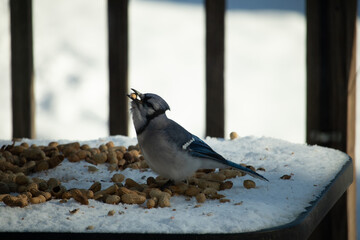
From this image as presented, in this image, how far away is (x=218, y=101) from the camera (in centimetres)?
264

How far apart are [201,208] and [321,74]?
1.34 metres

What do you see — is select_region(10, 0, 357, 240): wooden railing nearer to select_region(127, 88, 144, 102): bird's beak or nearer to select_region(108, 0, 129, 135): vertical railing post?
select_region(108, 0, 129, 135): vertical railing post

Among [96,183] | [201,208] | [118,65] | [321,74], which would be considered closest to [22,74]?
[118,65]

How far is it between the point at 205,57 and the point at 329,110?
23.8 inches

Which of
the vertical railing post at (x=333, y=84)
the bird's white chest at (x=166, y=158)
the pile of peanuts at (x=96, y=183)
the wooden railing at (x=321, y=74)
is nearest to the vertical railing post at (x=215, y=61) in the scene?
the wooden railing at (x=321, y=74)

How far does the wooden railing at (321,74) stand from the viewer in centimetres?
256

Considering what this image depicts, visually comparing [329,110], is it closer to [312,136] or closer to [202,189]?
[312,136]

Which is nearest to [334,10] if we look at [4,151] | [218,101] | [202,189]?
[218,101]

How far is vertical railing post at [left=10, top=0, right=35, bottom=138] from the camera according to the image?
111 inches

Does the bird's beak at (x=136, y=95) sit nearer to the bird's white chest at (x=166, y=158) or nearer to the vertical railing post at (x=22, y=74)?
the bird's white chest at (x=166, y=158)

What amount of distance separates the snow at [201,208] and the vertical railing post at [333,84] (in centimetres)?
51

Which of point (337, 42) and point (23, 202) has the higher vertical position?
point (337, 42)

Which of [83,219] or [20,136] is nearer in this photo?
[83,219]

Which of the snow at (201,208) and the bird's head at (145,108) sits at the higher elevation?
the bird's head at (145,108)
